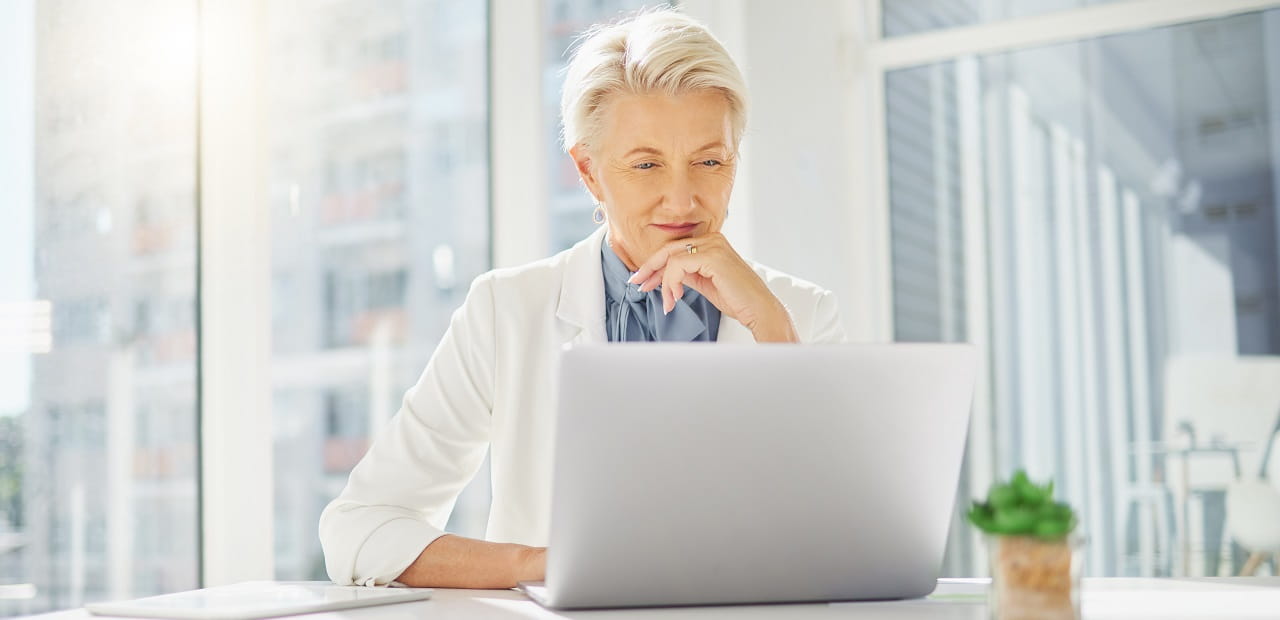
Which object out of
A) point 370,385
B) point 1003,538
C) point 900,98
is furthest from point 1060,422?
point 1003,538

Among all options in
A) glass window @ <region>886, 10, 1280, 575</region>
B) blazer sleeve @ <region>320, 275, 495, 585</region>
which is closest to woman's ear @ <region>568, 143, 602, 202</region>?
blazer sleeve @ <region>320, 275, 495, 585</region>

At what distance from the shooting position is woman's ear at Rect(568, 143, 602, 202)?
191cm

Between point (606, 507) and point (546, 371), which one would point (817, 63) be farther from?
point (606, 507)

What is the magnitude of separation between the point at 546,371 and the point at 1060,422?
2.30m

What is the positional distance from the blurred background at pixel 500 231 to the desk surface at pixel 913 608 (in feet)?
3.42

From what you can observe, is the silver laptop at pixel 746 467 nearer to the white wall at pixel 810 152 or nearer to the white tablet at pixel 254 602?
the white tablet at pixel 254 602

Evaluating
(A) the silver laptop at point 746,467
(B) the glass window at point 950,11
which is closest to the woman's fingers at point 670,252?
(A) the silver laptop at point 746,467

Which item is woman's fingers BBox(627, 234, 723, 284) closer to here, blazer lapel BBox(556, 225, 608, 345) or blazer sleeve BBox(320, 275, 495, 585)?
blazer lapel BBox(556, 225, 608, 345)

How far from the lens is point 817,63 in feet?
12.6

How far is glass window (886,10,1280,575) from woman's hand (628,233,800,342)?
221cm

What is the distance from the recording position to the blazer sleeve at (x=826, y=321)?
1918 millimetres

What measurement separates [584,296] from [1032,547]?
107 centimetres

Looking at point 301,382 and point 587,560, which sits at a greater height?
point 301,382

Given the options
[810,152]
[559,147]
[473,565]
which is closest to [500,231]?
[559,147]
